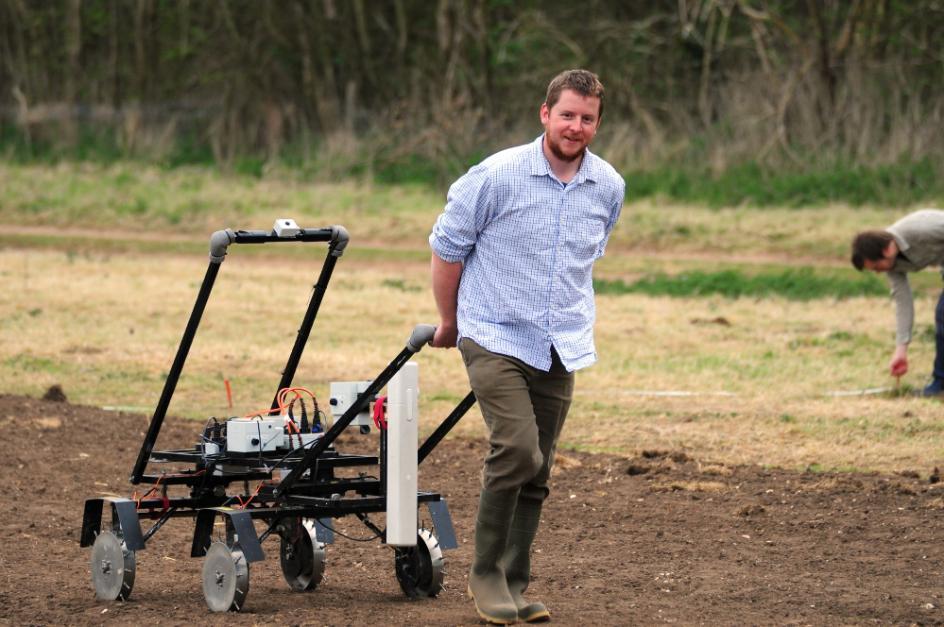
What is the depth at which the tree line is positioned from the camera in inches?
968

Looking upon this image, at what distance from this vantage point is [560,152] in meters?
5.44

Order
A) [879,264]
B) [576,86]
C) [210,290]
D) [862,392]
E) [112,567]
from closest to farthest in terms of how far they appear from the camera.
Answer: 1. [576,86]
2. [112,567]
3. [210,290]
4. [879,264]
5. [862,392]

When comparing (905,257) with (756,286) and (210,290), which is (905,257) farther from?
(210,290)

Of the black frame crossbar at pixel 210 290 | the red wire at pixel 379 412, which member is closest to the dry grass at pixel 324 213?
the black frame crossbar at pixel 210 290

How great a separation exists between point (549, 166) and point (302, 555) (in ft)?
6.61

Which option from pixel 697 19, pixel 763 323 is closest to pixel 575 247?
pixel 763 323

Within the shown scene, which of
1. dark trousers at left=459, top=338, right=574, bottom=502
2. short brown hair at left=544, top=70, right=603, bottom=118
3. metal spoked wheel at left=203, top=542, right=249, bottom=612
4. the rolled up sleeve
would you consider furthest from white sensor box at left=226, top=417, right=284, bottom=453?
short brown hair at left=544, top=70, right=603, bottom=118

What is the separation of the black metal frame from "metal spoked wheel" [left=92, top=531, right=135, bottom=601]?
0.25ft

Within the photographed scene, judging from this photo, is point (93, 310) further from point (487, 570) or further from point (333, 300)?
point (487, 570)

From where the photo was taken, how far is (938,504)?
8.12 m

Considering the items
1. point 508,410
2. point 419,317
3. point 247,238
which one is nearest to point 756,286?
point 419,317

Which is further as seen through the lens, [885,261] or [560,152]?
[885,261]

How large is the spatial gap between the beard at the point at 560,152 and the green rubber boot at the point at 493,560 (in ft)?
3.97

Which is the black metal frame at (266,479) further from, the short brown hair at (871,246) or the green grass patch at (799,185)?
the green grass patch at (799,185)
